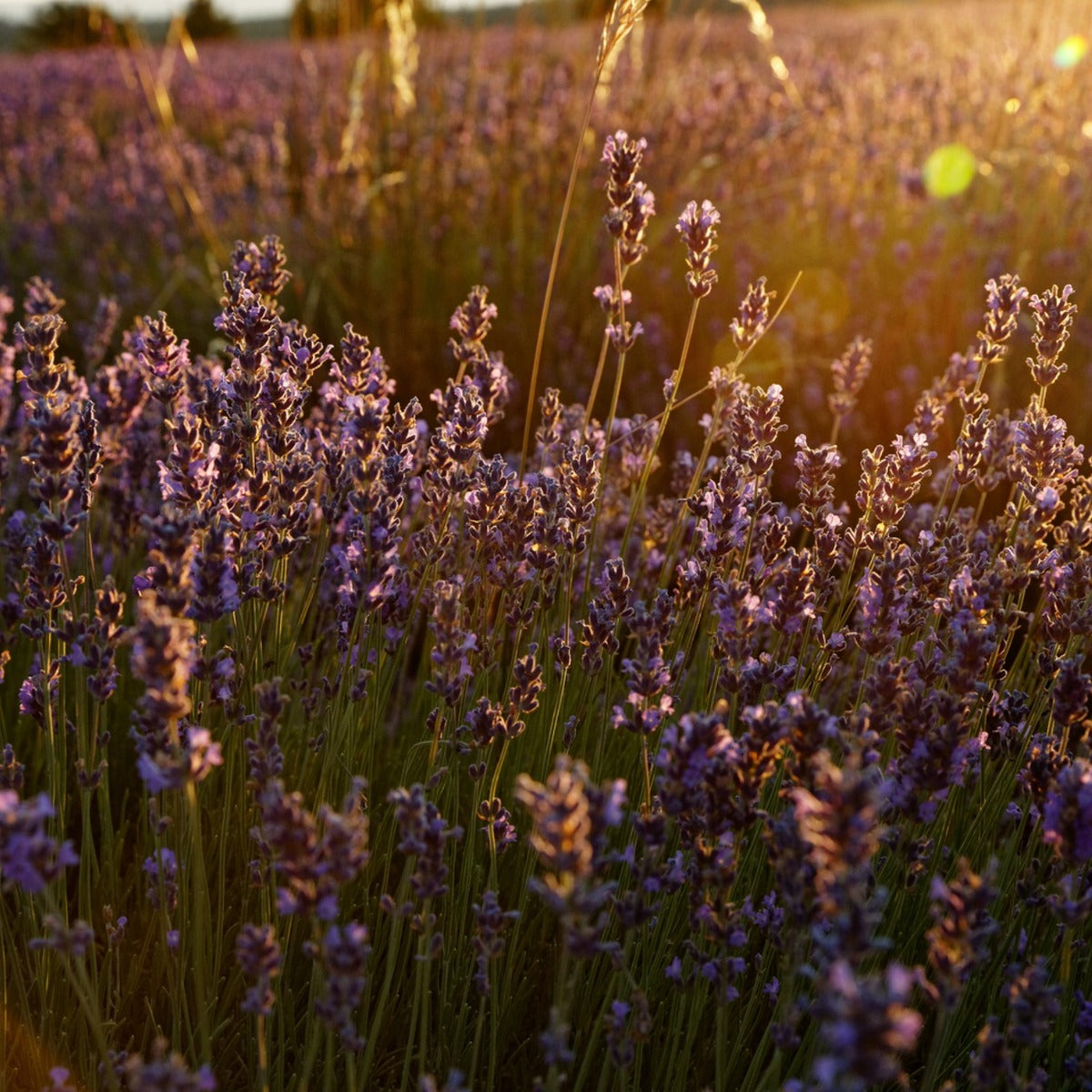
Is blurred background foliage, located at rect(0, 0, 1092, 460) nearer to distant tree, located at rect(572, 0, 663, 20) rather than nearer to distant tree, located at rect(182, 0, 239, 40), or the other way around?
distant tree, located at rect(572, 0, 663, 20)

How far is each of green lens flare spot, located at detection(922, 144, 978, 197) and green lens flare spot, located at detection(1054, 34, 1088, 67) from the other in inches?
25.1

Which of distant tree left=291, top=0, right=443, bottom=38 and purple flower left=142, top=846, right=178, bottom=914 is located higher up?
distant tree left=291, top=0, right=443, bottom=38

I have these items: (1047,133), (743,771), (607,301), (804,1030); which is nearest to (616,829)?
(804,1030)

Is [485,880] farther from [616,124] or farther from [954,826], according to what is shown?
[616,124]

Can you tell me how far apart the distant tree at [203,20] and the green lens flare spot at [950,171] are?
81.2 ft

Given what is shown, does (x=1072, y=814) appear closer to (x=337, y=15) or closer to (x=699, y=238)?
(x=699, y=238)

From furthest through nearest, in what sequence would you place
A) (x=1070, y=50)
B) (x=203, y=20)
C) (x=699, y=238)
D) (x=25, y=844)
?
(x=203, y=20)
(x=1070, y=50)
(x=699, y=238)
(x=25, y=844)

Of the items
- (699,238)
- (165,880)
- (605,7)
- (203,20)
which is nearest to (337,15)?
(605,7)

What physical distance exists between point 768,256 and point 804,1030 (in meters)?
4.13

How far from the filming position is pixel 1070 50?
657 centimetres

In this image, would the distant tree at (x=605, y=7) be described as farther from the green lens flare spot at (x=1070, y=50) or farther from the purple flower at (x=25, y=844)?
the purple flower at (x=25, y=844)

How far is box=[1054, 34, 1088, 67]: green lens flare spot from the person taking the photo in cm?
622

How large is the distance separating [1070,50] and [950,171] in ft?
4.79

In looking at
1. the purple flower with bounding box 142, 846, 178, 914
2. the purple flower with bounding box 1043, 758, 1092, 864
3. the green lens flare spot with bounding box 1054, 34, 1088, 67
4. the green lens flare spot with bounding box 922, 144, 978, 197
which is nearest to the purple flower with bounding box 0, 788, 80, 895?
the purple flower with bounding box 142, 846, 178, 914
